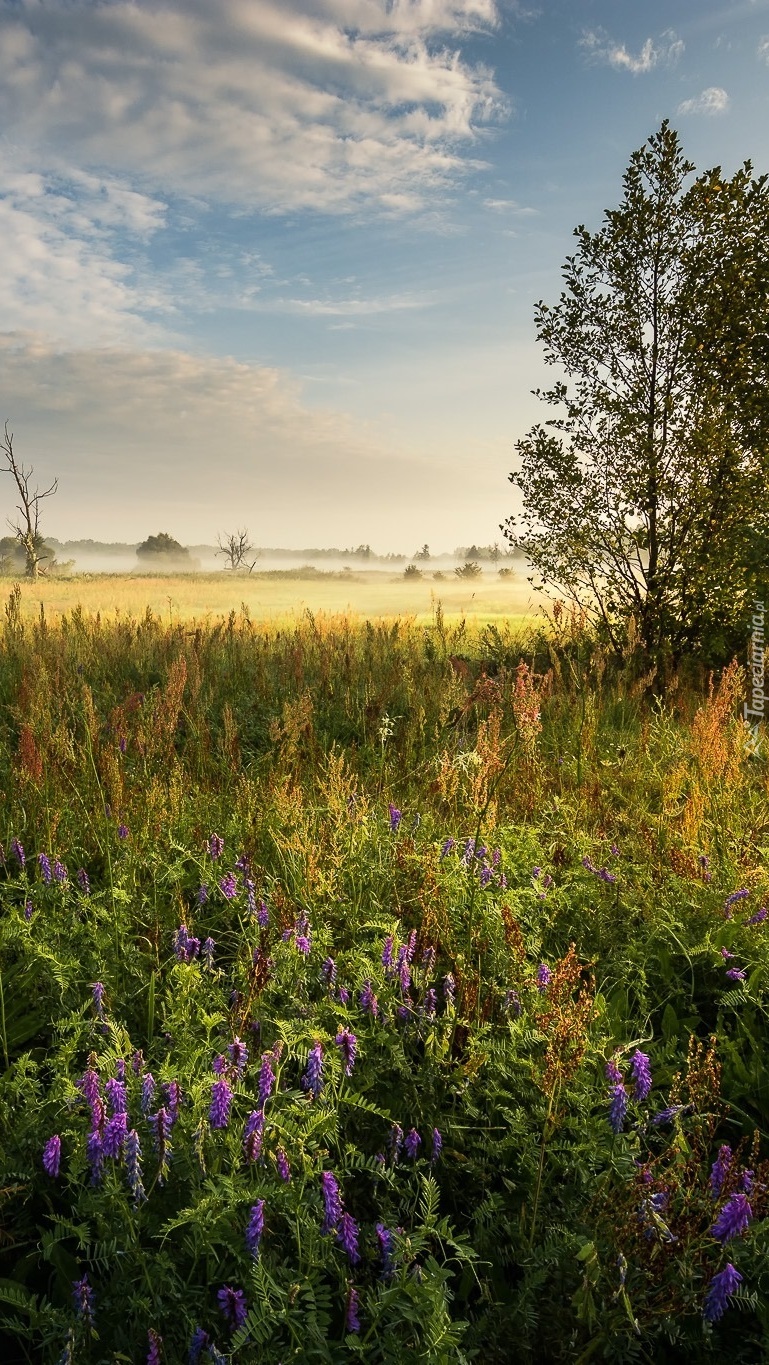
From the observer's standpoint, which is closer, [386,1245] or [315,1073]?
[386,1245]

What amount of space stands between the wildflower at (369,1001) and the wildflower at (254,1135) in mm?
610

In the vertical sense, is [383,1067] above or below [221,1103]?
below

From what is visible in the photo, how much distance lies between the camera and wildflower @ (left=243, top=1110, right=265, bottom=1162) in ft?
5.79

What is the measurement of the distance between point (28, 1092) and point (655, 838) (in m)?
2.92

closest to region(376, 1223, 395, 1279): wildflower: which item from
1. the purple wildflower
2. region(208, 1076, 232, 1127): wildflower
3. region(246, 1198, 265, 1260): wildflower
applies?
region(246, 1198, 265, 1260): wildflower

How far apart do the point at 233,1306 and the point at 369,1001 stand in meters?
0.89

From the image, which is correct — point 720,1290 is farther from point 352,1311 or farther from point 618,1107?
point 352,1311

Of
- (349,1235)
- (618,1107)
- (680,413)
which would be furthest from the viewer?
(680,413)

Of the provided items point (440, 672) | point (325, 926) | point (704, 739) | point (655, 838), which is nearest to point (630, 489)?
point (440, 672)

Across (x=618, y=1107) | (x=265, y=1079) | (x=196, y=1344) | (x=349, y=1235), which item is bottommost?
(x=196, y=1344)

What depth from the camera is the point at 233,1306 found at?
1590mm

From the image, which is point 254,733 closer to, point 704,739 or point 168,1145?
point 704,739

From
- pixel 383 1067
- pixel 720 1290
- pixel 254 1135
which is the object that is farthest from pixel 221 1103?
pixel 720 1290

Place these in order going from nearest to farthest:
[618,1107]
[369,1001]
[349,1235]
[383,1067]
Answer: [349,1235] → [618,1107] → [383,1067] → [369,1001]
